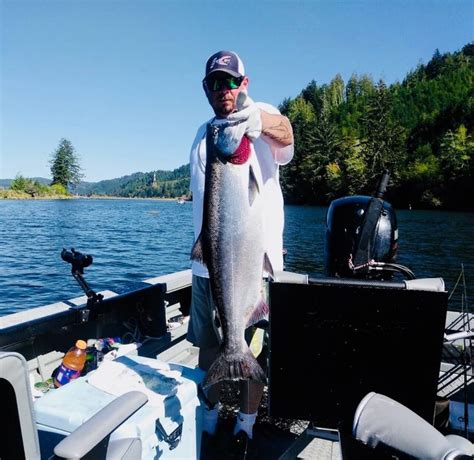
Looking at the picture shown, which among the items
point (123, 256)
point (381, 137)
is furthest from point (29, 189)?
point (123, 256)

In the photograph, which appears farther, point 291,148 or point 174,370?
point 174,370

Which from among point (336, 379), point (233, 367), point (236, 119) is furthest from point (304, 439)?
point (236, 119)

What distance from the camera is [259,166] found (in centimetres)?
265

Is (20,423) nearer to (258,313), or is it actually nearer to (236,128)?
(258,313)

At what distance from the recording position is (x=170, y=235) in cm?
3309

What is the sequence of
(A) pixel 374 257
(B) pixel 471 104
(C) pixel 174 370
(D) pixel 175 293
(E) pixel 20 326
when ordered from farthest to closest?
(B) pixel 471 104, (D) pixel 175 293, (A) pixel 374 257, (E) pixel 20 326, (C) pixel 174 370

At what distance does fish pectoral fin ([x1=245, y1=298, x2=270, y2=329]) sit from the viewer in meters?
2.40

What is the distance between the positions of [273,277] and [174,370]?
42.6 inches

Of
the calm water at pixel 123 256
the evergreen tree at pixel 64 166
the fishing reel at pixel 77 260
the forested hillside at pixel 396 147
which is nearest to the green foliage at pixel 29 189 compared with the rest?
the evergreen tree at pixel 64 166

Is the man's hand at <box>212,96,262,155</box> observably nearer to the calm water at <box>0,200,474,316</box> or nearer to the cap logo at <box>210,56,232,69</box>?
the cap logo at <box>210,56,232,69</box>

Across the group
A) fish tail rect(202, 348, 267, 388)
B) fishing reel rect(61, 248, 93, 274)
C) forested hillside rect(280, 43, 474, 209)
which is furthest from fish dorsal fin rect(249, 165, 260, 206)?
forested hillside rect(280, 43, 474, 209)

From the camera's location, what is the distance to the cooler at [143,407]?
93.1 inches

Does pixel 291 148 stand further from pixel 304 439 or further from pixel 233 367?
pixel 304 439

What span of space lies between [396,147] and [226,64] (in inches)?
3071
